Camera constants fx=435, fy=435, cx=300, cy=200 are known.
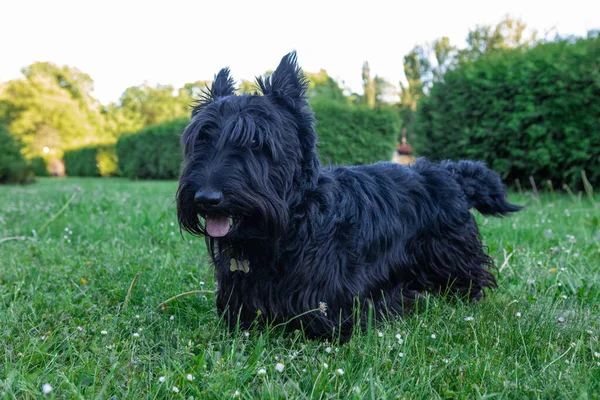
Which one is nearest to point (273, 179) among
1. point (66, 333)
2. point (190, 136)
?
point (190, 136)

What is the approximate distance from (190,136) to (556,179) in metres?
8.69

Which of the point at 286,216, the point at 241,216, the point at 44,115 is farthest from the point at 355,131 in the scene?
the point at 44,115

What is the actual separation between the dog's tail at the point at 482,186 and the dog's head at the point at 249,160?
145 centimetres

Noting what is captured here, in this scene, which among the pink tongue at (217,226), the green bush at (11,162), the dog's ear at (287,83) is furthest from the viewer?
the green bush at (11,162)

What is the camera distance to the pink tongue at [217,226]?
6.37 ft

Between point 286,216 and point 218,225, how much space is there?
1.07 feet

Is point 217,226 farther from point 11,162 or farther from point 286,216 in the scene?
point 11,162

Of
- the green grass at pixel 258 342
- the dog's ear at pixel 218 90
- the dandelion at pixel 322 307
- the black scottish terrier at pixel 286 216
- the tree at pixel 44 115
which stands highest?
the tree at pixel 44 115

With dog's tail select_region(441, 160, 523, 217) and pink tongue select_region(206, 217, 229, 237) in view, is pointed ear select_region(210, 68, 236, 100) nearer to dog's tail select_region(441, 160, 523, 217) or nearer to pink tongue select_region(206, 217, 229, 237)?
pink tongue select_region(206, 217, 229, 237)

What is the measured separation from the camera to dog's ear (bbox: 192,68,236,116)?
2.42m

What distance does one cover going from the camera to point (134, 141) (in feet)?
77.2

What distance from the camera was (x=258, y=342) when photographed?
193 cm

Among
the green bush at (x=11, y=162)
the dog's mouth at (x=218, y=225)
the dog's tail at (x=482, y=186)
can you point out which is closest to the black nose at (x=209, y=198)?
the dog's mouth at (x=218, y=225)

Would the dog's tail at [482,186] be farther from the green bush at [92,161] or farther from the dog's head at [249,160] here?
the green bush at [92,161]
